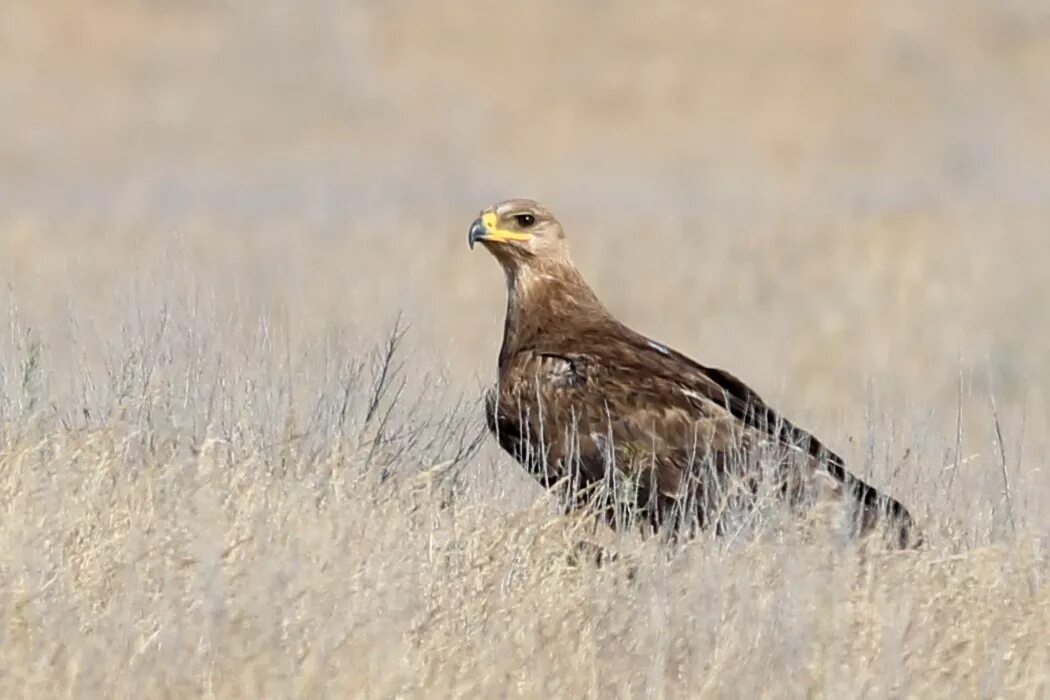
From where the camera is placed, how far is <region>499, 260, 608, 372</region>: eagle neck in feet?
30.0

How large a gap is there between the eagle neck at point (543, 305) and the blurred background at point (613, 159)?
19.0ft

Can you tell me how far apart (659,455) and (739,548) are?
1293 mm

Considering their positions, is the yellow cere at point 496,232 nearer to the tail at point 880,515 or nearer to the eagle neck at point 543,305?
the eagle neck at point 543,305

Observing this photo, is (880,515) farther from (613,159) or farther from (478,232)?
(613,159)

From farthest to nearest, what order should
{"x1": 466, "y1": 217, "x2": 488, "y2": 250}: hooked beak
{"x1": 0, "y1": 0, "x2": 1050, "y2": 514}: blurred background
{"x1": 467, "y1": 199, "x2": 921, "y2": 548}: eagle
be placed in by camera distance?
{"x1": 0, "y1": 0, "x2": 1050, "y2": 514}: blurred background
{"x1": 466, "y1": 217, "x2": 488, "y2": 250}: hooked beak
{"x1": 467, "y1": 199, "x2": 921, "y2": 548}: eagle

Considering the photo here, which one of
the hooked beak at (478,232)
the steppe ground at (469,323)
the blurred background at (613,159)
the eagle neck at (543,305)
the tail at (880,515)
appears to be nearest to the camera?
the steppe ground at (469,323)

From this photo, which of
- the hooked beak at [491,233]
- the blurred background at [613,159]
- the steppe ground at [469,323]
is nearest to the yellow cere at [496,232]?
the hooked beak at [491,233]

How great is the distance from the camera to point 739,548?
23.7 feet

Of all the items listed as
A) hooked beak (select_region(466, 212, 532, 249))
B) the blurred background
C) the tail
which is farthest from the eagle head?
the blurred background

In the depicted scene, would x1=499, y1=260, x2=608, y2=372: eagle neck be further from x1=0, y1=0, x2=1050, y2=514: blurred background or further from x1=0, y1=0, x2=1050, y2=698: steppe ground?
x1=0, y1=0, x2=1050, y2=514: blurred background

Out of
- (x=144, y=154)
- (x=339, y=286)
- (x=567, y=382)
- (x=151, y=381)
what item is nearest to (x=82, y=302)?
(x=151, y=381)

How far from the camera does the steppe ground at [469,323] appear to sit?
629 cm

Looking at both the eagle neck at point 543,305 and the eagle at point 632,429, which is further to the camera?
the eagle neck at point 543,305

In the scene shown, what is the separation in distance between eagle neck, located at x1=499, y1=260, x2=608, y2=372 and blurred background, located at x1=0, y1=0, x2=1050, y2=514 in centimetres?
580
